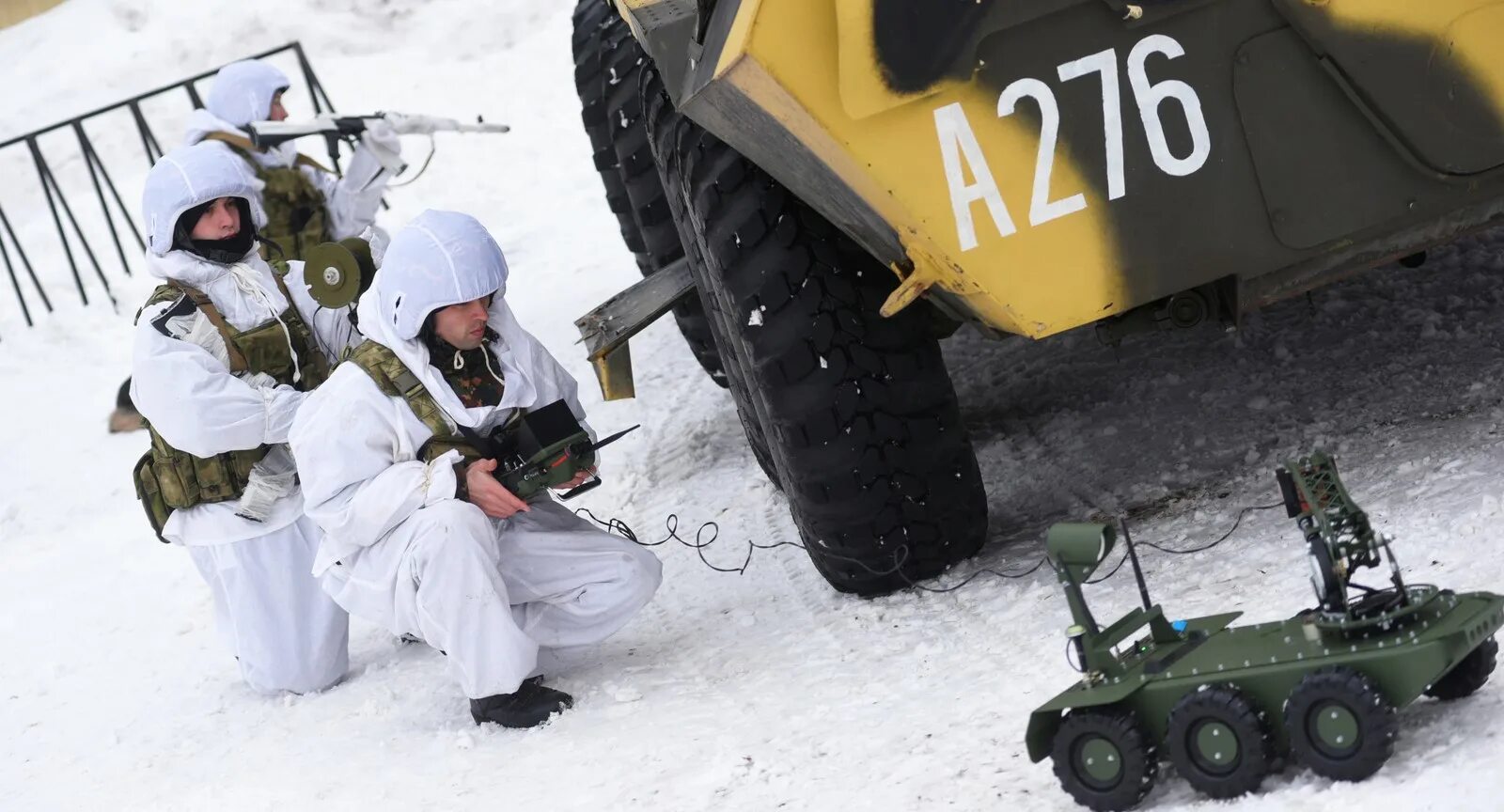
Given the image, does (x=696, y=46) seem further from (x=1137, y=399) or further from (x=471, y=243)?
(x=1137, y=399)

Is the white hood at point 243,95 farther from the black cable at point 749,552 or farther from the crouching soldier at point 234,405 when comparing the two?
the black cable at point 749,552

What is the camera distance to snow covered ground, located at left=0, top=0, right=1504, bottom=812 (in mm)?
3494

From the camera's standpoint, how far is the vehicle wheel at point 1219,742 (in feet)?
8.88

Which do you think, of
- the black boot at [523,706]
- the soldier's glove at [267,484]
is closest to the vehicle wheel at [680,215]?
the black boot at [523,706]

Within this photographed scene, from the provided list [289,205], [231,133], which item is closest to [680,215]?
[289,205]

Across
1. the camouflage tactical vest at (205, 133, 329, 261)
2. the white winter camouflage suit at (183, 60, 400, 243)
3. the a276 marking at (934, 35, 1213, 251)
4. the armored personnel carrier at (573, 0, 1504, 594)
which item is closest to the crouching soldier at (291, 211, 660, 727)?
the armored personnel carrier at (573, 0, 1504, 594)

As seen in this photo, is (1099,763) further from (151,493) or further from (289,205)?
(289,205)

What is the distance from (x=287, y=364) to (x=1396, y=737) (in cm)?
335

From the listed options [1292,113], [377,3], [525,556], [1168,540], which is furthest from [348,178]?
[377,3]

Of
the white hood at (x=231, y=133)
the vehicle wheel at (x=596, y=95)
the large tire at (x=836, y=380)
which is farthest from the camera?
the white hood at (x=231, y=133)

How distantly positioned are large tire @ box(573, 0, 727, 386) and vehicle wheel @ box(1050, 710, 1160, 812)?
115 inches

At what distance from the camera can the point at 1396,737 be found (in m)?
2.74

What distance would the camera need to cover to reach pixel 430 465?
4.41 meters

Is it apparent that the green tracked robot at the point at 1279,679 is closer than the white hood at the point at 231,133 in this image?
Yes
